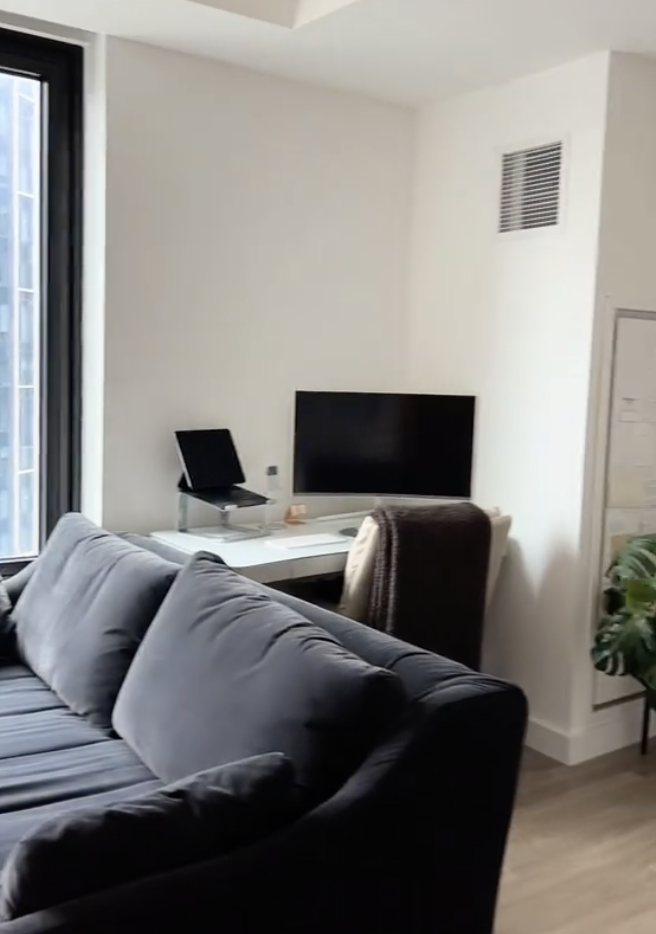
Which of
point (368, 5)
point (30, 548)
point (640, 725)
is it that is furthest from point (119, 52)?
point (640, 725)

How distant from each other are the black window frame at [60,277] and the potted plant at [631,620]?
1.91 m

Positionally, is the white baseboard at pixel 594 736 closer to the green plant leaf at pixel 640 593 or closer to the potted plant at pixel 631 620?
the potted plant at pixel 631 620

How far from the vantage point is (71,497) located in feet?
11.2

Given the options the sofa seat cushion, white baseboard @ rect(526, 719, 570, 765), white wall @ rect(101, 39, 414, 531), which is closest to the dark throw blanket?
white baseboard @ rect(526, 719, 570, 765)

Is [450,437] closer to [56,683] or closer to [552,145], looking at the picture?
[552,145]

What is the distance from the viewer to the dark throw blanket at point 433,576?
9.70ft

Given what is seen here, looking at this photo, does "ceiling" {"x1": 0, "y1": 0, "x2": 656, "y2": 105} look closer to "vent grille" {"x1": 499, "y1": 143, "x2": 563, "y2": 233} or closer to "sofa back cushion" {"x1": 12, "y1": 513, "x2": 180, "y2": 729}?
"vent grille" {"x1": 499, "y1": 143, "x2": 563, "y2": 233}

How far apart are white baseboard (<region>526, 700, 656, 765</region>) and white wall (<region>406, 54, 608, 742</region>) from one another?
0.11ft

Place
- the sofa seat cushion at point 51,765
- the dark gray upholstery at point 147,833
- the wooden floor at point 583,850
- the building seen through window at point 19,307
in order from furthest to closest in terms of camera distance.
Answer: the building seen through window at point 19,307
the wooden floor at point 583,850
the sofa seat cushion at point 51,765
the dark gray upholstery at point 147,833

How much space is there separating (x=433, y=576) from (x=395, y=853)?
134 centimetres

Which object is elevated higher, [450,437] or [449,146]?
[449,146]

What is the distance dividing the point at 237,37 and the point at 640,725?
2.83 metres

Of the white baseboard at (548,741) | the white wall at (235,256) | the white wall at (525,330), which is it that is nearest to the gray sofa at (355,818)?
the white wall at (235,256)

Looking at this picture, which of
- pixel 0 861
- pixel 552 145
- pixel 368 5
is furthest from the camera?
pixel 552 145
